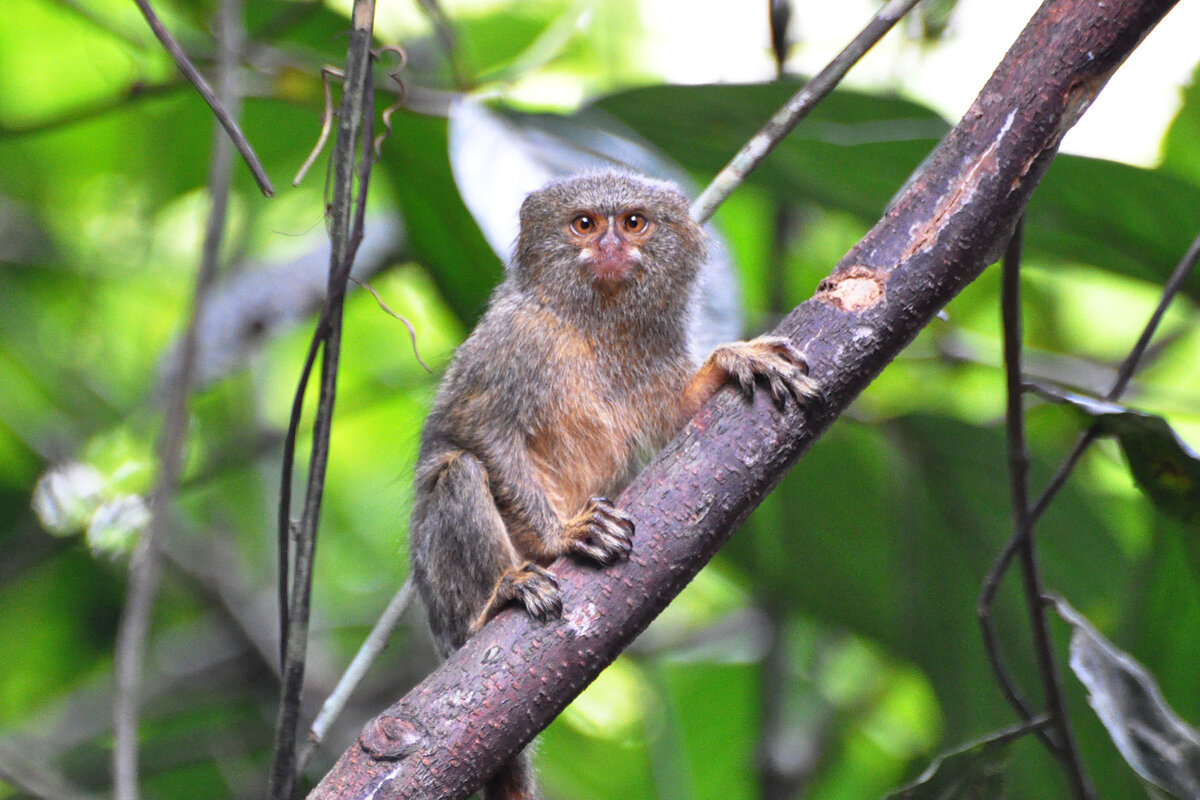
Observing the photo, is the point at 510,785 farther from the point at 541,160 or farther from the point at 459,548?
the point at 541,160

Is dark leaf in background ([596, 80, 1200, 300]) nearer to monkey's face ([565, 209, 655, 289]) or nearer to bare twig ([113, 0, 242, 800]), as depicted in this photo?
monkey's face ([565, 209, 655, 289])

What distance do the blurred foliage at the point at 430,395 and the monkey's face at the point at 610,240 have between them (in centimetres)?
27

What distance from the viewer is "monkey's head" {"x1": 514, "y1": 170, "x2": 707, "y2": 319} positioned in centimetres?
332

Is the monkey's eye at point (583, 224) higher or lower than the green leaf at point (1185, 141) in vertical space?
higher

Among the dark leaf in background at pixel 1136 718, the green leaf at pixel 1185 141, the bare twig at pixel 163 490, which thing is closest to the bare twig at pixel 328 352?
the bare twig at pixel 163 490

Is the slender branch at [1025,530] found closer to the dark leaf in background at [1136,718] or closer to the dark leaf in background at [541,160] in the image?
the dark leaf in background at [1136,718]

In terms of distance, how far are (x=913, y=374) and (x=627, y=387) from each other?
67.1 inches

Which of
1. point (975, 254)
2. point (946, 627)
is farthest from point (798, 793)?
point (975, 254)

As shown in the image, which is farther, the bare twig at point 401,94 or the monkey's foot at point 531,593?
the bare twig at point 401,94

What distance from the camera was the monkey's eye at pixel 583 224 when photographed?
11.1 feet

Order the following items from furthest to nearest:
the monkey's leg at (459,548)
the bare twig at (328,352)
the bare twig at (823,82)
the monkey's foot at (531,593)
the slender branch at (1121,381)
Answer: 1. the monkey's leg at (459,548)
2. the bare twig at (823,82)
3. the slender branch at (1121,381)
4. the bare twig at (328,352)
5. the monkey's foot at (531,593)

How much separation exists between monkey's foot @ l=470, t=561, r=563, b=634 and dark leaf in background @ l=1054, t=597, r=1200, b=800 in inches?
43.1

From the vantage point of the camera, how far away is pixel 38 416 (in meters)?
4.61

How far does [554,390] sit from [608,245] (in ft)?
1.65
